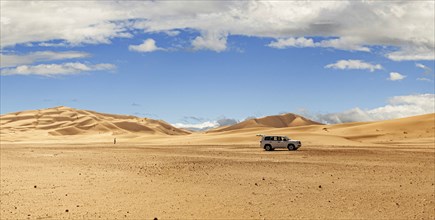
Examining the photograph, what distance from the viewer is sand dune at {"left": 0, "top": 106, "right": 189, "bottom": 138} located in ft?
444

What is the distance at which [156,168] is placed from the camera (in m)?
26.7

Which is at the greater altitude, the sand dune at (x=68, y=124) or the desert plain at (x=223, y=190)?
the sand dune at (x=68, y=124)

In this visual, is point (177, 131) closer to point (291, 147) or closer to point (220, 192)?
point (291, 147)

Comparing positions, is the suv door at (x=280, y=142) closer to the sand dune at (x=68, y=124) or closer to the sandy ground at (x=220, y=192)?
the sandy ground at (x=220, y=192)

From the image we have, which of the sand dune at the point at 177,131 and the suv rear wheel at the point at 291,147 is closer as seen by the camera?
the suv rear wheel at the point at 291,147

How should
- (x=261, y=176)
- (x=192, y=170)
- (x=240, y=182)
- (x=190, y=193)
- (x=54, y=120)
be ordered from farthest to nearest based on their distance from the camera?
(x=54, y=120), (x=192, y=170), (x=261, y=176), (x=240, y=182), (x=190, y=193)

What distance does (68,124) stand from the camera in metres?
151

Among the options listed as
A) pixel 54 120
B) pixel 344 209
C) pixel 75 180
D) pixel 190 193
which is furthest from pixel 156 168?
pixel 54 120

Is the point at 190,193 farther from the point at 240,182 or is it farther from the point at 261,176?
the point at 261,176

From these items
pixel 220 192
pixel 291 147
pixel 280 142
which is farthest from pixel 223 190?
pixel 280 142

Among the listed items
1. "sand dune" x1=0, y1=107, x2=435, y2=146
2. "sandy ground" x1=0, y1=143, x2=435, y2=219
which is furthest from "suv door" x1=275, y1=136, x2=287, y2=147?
"sandy ground" x1=0, y1=143, x2=435, y2=219

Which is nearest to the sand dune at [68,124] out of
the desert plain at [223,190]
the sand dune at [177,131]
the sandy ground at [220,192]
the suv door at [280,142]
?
the sand dune at [177,131]

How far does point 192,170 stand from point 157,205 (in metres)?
9.56

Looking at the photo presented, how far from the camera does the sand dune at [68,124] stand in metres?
135
